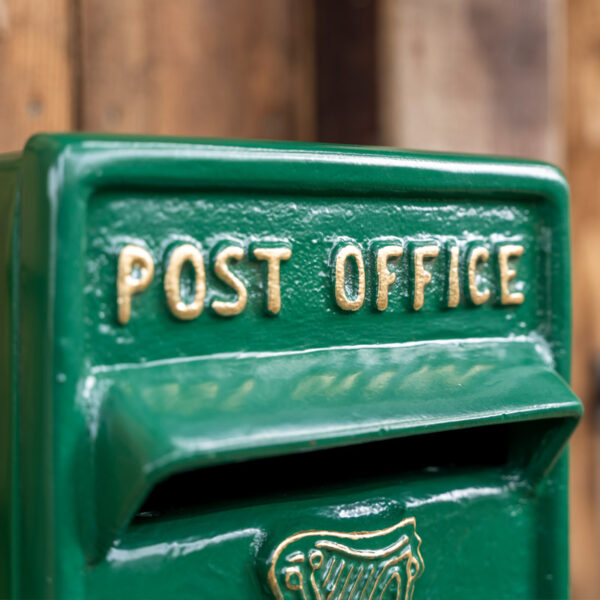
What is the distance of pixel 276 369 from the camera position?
0.60 meters

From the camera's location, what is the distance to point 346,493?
65cm

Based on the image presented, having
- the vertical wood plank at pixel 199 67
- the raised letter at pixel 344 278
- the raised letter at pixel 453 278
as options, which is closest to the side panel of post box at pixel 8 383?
the raised letter at pixel 344 278

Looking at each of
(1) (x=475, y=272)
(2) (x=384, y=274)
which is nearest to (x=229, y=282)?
(2) (x=384, y=274)

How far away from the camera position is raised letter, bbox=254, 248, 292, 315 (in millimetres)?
603

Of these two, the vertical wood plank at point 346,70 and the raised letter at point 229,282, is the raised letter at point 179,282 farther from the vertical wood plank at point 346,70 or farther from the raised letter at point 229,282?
the vertical wood plank at point 346,70

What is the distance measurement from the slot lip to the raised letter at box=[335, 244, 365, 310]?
0.13ft

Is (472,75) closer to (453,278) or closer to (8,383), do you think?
(453,278)

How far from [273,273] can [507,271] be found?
0.25 metres

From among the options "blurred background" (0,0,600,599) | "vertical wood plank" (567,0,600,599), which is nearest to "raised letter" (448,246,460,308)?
"blurred background" (0,0,600,599)

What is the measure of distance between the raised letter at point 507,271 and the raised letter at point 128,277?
13.3 inches

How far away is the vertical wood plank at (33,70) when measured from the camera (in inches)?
37.9

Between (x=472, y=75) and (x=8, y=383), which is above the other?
(x=472, y=75)

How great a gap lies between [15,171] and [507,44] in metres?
0.85

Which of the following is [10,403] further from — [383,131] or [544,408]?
[383,131]
